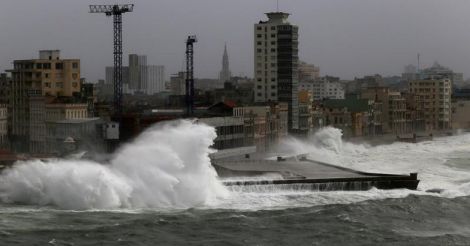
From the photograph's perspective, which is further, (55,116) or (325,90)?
(325,90)

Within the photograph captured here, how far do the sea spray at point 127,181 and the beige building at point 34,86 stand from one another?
3240 centimetres

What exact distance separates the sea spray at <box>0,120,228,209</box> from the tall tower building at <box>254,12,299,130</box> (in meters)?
63.4

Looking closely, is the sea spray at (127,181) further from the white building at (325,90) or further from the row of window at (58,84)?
the white building at (325,90)

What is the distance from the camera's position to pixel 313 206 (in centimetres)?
4822

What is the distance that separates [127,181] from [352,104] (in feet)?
288

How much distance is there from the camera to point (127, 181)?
49156 mm

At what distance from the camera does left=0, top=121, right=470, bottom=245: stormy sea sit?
3903 centimetres

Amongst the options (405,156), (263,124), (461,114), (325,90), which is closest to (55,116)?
(263,124)

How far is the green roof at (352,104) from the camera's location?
430 feet

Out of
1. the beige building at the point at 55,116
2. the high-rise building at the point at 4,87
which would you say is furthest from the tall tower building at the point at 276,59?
the beige building at the point at 55,116

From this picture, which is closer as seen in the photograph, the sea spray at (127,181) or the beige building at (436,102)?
the sea spray at (127,181)

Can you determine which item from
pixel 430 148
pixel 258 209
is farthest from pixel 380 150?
pixel 258 209

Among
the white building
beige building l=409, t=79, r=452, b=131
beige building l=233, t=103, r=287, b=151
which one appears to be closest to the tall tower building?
beige building l=233, t=103, r=287, b=151

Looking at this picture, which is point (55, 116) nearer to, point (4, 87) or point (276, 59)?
point (4, 87)
